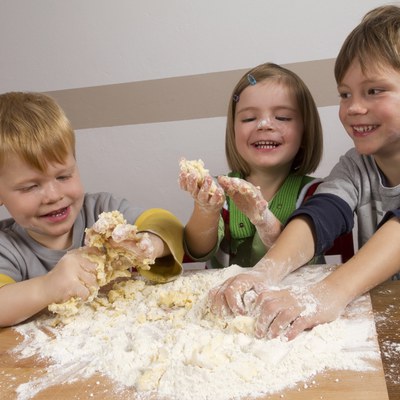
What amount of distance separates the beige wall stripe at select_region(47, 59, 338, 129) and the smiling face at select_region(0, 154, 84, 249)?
3.72 feet

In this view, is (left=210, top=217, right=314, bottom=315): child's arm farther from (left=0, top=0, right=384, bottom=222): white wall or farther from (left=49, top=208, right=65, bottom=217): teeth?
(left=0, top=0, right=384, bottom=222): white wall

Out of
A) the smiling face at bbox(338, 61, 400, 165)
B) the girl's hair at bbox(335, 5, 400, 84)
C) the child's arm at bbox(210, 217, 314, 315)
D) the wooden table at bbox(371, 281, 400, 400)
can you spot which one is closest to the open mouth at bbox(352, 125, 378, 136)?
the smiling face at bbox(338, 61, 400, 165)

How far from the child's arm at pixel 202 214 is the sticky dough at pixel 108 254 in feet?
0.43

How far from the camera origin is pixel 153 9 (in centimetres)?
207

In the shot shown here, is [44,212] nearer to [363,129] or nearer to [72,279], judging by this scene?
[72,279]

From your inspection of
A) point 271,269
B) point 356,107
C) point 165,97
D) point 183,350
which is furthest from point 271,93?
point 165,97

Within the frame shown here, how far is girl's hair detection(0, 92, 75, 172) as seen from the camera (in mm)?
990

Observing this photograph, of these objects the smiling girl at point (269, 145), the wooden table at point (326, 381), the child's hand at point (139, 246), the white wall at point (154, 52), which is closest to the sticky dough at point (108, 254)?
the child's hand at point (139, 246)

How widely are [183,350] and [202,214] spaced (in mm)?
410

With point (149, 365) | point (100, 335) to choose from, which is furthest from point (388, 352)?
point (100, 335)

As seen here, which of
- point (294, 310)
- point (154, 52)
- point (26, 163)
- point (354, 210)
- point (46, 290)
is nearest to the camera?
point (294, 310)

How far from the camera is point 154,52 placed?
6.94ft

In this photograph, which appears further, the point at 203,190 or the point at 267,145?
the point at 267,145

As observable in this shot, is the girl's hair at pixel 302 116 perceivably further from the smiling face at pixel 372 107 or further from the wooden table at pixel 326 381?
the wooden table at pixel 326 381
